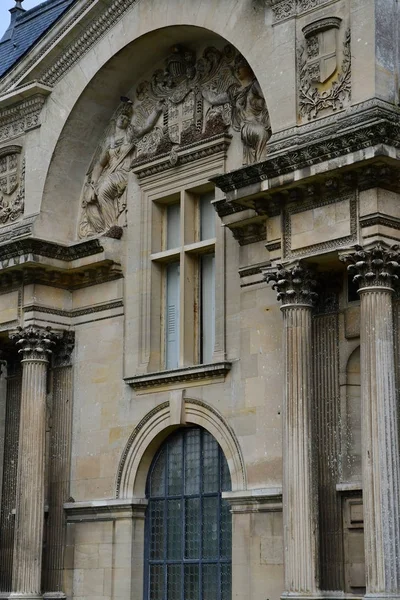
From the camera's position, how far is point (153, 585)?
76.1 ft

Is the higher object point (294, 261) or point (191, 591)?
point (294, 261)

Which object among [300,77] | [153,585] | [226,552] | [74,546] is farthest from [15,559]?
[300,77]

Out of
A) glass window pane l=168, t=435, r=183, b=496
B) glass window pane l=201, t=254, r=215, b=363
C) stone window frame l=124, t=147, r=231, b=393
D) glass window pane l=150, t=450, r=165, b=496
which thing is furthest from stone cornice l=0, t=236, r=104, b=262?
glass window pane l=150, t=450, r=165, b=496

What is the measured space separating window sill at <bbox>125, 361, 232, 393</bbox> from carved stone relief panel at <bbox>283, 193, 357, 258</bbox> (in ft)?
9.08

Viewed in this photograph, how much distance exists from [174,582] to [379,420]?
6036 millimetres

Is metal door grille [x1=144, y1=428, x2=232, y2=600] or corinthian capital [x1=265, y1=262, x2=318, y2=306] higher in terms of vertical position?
corinthian capital [x1=265, y1=262, x2=318, y2=306]

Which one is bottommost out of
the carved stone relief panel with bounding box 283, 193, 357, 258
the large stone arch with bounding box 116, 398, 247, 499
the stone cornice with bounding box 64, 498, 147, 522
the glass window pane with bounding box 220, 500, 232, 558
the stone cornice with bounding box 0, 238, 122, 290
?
the glass window pane with bounding box 220, 500, 232, 558

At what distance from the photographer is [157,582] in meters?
23.2

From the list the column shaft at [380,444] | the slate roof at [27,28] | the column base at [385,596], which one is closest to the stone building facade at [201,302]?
the column shaft at [380,444]

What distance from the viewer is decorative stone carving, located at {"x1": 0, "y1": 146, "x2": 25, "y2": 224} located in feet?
86.1

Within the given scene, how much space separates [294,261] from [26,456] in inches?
281

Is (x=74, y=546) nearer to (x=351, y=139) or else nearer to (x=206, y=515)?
(x=206, y=515)

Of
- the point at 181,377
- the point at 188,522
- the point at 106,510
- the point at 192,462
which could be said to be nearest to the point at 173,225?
the point at 181,377

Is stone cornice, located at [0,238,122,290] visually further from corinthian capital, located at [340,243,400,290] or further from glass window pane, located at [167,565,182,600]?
corinthian capital, located at [340,243,400,290]
